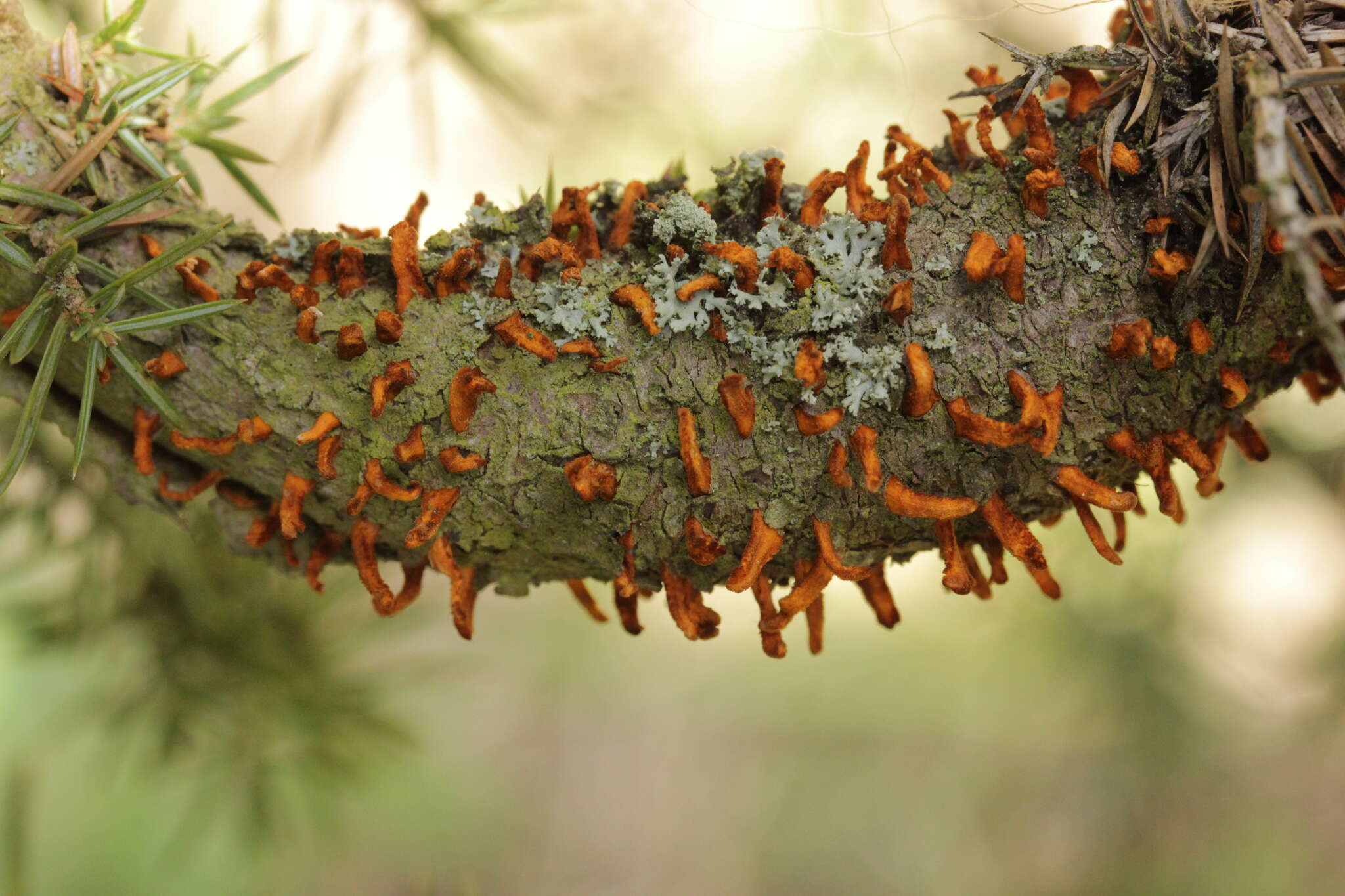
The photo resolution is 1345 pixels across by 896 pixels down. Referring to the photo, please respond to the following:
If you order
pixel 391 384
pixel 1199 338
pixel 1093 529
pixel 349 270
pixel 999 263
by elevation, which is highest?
pixel 349 270

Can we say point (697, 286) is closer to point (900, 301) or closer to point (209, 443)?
point (900, 301)

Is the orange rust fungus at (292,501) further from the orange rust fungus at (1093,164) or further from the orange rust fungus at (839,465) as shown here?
the orange rust fungus at (1093,164)

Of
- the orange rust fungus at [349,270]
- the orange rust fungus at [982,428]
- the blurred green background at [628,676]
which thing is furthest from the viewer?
the blurred green background at [628,676]

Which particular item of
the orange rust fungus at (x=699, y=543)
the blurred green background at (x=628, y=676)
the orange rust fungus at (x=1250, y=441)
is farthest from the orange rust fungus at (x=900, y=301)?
the blurred green background at (x=628, y=676)

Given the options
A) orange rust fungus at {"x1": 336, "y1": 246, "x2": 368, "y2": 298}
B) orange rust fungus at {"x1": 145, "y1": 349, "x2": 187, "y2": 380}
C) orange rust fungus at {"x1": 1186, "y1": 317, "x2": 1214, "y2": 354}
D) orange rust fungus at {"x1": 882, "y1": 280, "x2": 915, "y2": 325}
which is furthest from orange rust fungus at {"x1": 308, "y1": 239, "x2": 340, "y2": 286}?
orange rust fungus at {"x1": 1186, "y1": 317, "x2": 1214, "y2": 354}

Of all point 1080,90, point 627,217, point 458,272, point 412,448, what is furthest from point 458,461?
point 1080,90

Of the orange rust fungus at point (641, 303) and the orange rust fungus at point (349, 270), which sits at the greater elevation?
the orange rust fungus at point (349, 270)

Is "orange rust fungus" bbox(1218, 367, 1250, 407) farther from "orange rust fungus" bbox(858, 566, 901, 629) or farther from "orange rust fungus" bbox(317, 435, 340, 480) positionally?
"orange rust fungus" bbox(317, 435, 340, 480)
